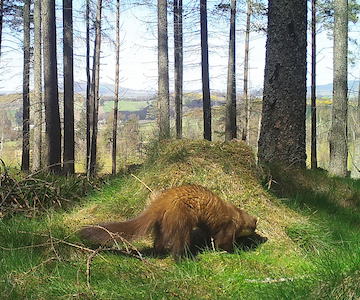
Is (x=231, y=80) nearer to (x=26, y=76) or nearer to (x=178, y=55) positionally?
(x=178, y=55)

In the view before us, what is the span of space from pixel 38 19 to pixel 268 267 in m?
14.3

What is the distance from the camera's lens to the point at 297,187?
6402 mm

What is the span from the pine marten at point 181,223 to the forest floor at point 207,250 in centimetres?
15

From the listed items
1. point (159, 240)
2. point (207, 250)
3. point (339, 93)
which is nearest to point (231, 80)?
point (339, 93)

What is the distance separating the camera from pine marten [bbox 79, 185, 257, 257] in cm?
384

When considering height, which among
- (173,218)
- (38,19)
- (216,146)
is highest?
(38,19)

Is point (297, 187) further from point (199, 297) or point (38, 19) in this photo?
point (38, 19)

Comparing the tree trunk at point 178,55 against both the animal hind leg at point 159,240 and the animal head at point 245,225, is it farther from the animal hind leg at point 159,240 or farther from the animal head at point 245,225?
the animal hind leg at point 159,240

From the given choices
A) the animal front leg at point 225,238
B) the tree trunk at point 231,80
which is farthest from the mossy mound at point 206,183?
the tree trunk at point 231,80

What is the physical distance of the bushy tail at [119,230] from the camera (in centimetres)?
383

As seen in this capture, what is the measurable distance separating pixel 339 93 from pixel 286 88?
250 inches

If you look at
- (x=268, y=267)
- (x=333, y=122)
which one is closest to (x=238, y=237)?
(x=268, y=267)

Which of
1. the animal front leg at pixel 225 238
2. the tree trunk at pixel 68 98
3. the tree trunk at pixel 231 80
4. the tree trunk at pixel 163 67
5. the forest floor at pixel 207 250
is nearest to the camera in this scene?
the forest floor at pixel 207 250

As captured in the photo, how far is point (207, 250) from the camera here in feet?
13.7
